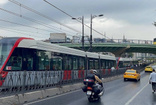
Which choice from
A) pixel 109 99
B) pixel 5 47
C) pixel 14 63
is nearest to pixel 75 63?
pixel 14 63

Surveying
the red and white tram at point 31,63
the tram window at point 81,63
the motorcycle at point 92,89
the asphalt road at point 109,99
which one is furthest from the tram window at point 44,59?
the tram window at point 81,63

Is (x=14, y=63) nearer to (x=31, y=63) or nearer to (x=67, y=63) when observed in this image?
(x=31, y=63)

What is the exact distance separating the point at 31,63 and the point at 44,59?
1.76 m

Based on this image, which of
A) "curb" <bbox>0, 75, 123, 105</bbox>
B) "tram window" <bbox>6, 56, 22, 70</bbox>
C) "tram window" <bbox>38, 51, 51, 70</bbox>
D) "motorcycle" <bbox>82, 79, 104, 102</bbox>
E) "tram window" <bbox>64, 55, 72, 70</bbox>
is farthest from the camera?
"tram window" <bbox>64, 55, 72, 70</bbox>

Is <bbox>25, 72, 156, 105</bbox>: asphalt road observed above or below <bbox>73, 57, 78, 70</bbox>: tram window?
below

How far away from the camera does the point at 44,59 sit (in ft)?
57.1

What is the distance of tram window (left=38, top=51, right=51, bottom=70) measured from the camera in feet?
55.1

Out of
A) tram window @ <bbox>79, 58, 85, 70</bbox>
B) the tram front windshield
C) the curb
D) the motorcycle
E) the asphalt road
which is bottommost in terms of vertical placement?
the asphalt road

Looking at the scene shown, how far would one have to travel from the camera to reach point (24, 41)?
1532cm

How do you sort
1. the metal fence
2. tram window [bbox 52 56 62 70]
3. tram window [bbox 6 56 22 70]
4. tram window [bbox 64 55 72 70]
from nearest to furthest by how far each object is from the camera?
the metal fence
tram window [bbox 6 56 22 70]
tram window [bbox 52 56 62 70]
tram window [bbox 64 55 72 70]

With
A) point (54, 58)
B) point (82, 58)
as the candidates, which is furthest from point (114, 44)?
point (54, 58)

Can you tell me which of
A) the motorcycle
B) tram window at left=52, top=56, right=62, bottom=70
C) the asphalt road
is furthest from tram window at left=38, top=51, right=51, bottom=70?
the motorcycle

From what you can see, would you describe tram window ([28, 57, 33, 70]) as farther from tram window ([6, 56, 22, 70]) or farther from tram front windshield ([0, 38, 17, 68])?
tram front windshield ([0, 38, 17, 68])

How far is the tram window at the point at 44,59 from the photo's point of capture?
16.8m
